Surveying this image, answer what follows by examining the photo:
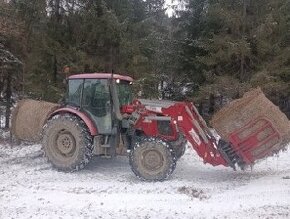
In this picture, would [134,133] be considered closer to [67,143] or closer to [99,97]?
[99,97]

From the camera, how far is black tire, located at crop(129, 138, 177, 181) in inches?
415

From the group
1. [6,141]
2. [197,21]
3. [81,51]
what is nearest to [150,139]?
[6,141]

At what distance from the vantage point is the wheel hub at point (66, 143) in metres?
11.5

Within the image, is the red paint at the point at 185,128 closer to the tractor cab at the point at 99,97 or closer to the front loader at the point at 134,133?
the front loader at the point at 134,133

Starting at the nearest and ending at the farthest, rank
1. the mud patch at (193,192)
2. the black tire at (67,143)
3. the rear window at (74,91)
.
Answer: the mud patch at (193,192)
the black tire at (67,143)
the rear window at (74,91)

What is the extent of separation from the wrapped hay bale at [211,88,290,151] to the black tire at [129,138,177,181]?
123 centimetres

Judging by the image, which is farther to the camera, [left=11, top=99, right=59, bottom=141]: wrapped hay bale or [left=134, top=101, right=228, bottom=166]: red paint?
[left=11, top=99, right=59, bottom=141]: wrapped hay bale

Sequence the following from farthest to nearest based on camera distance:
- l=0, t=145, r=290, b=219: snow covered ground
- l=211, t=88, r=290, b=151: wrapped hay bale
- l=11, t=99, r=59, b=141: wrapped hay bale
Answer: l=11, t=99, r=59, b=141: wrapped hay bale, l=211, t=88, r=290, b=151: wrapped hay bale, l=0, t=145, r=290, b=219: snow covered ground

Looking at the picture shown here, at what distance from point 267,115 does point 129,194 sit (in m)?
3.38

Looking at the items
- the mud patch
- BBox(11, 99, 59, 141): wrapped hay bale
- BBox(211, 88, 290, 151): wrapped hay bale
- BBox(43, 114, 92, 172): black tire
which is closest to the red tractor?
BBox(43, 114, 92, 172): black tire

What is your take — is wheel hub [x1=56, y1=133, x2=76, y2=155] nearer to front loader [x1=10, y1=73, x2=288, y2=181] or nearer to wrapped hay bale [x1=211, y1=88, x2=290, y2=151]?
front loader [x1=10, y1=73, x2=288, y2=181]

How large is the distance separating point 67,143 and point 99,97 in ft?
4.51

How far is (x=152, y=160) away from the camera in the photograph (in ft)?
34.9

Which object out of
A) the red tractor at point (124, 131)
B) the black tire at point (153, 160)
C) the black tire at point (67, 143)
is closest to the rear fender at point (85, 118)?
the red tractor at point (124, 131)
